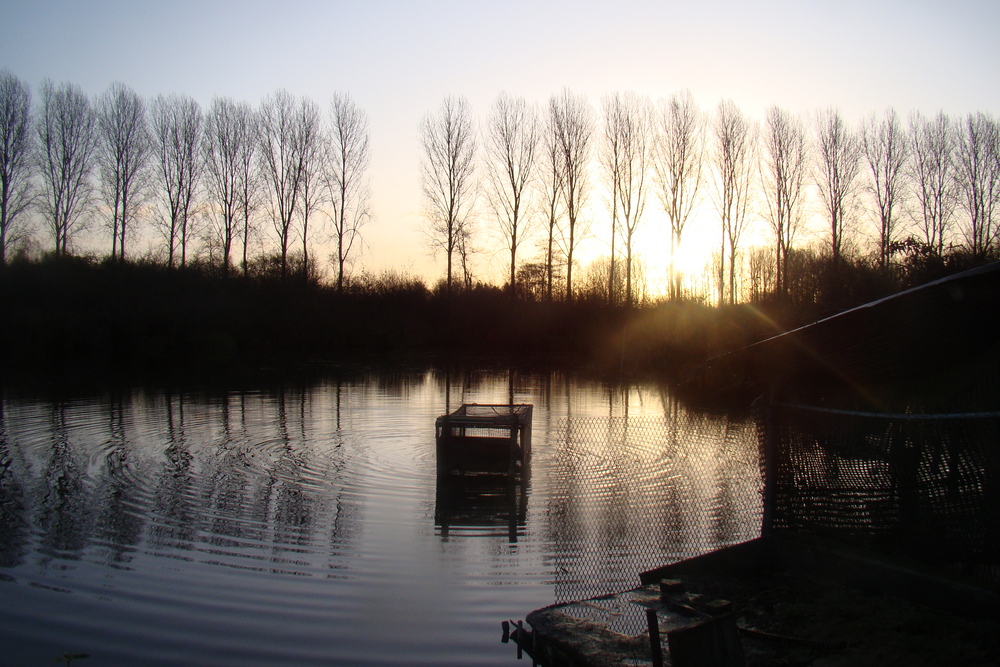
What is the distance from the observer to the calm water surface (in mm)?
5312

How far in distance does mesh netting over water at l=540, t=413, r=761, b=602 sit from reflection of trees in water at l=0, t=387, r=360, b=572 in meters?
2.55

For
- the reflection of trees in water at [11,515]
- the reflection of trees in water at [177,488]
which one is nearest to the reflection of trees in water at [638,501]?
the reflection of trees in water at [177,488]

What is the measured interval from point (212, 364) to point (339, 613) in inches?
1209

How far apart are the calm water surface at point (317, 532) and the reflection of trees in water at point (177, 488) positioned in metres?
0.04

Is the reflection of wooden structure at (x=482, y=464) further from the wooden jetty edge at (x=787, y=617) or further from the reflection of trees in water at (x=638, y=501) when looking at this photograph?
the wooden jetty edge at (x=787, y=617)

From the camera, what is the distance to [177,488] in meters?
9.66

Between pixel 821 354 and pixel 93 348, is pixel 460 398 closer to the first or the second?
pixel 821 354

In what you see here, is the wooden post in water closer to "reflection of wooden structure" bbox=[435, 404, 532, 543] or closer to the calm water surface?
the calm water surface

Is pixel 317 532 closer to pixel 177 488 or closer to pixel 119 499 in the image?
pixel 177 488

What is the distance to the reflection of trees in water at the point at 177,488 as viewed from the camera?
7355mm

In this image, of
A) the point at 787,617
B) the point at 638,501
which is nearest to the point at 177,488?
the point at 638,501

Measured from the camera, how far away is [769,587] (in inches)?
211

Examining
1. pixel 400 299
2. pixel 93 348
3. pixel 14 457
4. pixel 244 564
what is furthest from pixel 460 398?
pixel 400 299

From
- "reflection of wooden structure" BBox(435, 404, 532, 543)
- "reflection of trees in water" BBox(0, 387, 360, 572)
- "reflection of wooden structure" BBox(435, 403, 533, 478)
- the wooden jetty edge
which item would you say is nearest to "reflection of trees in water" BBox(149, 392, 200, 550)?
"reflection of trees in water" BBox(0, 387, 360, 572)
